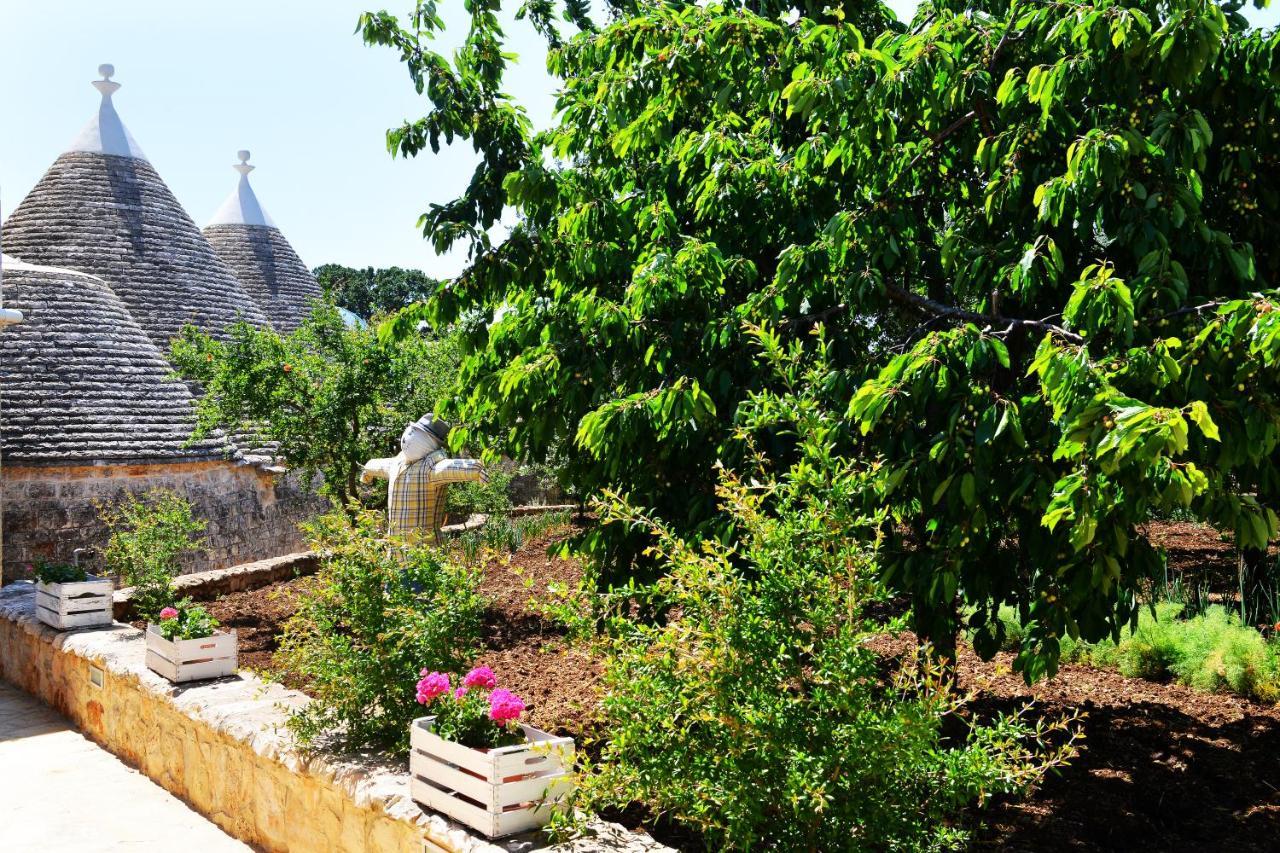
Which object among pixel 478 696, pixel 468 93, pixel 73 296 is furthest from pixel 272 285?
pixel 478 696

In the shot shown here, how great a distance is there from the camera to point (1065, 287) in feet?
14.7

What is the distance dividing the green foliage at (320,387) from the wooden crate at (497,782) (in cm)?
707

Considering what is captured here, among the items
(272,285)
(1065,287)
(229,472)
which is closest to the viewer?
(1065,287)

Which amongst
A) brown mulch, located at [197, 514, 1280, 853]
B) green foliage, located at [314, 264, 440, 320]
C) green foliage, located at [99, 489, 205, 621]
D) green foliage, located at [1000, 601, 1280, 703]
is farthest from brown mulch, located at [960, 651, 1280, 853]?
green foliage, located at [314, 264, 440, 320]

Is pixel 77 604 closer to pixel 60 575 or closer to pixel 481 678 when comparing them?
pixel 60 575

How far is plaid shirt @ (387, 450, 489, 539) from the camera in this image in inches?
314

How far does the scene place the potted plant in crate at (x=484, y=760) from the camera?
3801mm

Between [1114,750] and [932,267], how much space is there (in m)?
2.79

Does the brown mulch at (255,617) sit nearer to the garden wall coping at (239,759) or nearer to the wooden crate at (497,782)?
the garden wall coping at (239,759)

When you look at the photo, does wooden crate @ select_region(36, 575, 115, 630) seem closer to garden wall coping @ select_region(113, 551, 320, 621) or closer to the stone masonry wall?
garden wall coping @ select_region(113, 551, 320, 621)

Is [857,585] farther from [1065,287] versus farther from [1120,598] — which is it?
[1065,287]

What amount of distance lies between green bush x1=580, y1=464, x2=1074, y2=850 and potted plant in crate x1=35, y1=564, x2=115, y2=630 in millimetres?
6505

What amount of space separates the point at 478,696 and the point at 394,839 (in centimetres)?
66

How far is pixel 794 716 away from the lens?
10.4 ft
